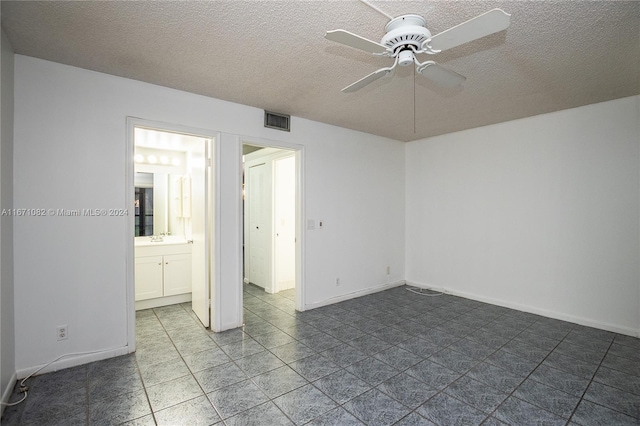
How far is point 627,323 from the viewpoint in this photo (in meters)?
3.24

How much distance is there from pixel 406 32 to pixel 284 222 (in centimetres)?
367

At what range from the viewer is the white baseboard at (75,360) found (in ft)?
7.80

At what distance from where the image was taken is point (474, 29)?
5.02 ft

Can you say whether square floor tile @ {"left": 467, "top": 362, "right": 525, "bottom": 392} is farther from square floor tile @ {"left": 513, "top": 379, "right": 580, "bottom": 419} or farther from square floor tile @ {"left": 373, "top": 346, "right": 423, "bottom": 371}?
square floor tile @ {"left": 373, "top": 346, "right": 423, "bottom": 371}

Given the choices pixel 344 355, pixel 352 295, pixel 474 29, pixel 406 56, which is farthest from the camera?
pixel 352 295

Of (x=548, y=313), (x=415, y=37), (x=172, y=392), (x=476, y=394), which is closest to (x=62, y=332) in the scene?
(x=172, y=392)

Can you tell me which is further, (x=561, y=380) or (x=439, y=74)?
(x=561, y=380)

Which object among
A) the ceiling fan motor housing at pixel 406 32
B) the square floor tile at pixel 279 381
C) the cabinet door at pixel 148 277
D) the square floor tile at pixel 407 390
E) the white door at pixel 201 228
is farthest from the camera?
the cabinet door at pixel 148 277

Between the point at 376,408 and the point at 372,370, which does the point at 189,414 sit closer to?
the point at 376,408

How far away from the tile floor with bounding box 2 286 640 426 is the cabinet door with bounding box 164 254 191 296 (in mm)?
606

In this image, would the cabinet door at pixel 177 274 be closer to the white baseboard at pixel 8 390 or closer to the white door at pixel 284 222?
the white door at pixel 284 222

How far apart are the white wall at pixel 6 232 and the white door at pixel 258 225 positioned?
3035 mm

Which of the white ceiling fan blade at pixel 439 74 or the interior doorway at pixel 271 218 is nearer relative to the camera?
the white ceiling fan blade at pixel 439 74

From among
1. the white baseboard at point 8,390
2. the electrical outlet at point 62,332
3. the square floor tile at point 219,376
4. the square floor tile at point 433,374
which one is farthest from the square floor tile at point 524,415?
the electrical outlet at point 62,332
